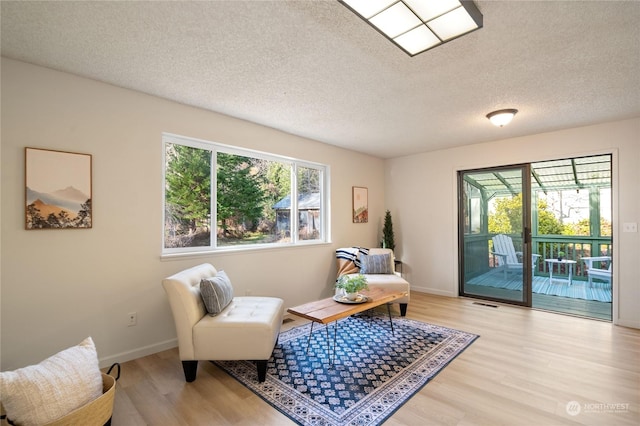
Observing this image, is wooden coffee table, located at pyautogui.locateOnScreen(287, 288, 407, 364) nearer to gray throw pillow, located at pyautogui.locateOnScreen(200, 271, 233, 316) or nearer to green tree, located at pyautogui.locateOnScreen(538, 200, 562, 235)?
gray throw pillow, located at pyautogui.locateOnScreen(200, 271, 233, 316)

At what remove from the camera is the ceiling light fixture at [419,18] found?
161 centimetres

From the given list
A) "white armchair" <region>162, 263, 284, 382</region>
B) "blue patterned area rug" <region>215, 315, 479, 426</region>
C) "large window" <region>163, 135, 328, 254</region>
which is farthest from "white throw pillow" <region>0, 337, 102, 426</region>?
"large window" <region>163, 135, 328, 254</region>

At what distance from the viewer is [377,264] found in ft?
14.3

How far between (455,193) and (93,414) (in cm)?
504

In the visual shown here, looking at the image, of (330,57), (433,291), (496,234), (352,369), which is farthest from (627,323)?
(330,57)

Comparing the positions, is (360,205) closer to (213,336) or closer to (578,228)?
(213,336)

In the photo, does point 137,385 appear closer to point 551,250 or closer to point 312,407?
point 312,407

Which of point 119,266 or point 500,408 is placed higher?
point 119,266

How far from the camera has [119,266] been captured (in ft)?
8.84

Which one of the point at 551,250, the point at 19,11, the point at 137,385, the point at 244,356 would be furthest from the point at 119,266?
the point at 551,250

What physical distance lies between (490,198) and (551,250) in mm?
2861

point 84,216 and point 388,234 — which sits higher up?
point 84,216

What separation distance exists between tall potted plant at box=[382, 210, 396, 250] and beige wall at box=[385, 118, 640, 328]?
199 millimetres

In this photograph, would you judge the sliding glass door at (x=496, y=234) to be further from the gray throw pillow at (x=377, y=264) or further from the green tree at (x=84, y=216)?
the green tree at (x=84, y=216)
